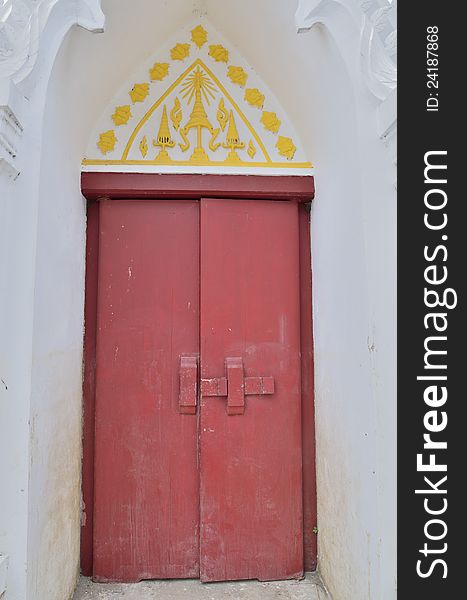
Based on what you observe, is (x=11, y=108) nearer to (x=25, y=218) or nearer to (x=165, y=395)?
(x=25, y=218)

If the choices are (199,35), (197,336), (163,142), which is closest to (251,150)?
(163,142)

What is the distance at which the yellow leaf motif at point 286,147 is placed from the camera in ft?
7.97

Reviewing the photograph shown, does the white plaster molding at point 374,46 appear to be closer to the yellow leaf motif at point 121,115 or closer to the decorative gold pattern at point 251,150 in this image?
the decorative gold pattern at point 251,150

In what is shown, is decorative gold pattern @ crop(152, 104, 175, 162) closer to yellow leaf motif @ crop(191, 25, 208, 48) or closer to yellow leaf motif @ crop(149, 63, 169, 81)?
yellow leaf motif @ crop(149, 63, 169, 81)

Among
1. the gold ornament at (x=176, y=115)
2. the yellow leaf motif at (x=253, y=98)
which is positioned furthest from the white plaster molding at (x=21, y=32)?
the yellow leaf motif at (x=253, y=98)

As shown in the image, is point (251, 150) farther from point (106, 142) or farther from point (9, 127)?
point (9, 127)

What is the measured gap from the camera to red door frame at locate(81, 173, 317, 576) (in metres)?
2.32

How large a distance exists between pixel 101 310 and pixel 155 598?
4.40 ft

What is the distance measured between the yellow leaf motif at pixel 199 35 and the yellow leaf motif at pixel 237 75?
198 millimetres

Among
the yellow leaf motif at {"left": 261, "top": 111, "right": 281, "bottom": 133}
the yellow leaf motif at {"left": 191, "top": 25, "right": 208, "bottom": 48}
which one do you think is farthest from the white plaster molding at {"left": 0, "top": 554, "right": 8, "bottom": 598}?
the yellow leaf motif at {"left": 191, "top": 25, "right": 208, "bottom": 48}

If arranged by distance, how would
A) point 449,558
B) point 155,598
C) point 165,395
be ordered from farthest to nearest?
point 165,395 < point 155,598 < point 449,558

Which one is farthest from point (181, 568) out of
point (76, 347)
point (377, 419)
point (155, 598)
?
point (377, 419)

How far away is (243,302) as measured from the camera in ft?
7.82

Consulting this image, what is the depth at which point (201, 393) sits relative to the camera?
231cm
